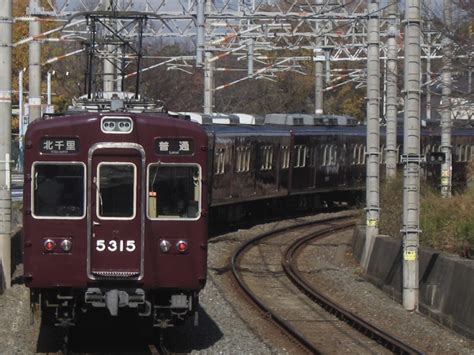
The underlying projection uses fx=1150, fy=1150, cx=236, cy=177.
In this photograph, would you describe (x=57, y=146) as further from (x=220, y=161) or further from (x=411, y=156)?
(x=220, y=161)

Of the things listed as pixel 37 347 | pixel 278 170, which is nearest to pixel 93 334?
pixel 37 347

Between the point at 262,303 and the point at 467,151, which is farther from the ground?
the point at 467,151

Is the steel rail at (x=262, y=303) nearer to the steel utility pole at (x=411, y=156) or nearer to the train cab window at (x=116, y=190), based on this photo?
the steel utility pole at (x=411, y=156)

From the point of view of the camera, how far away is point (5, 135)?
17859 millimetres

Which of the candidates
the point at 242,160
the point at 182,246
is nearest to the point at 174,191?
the point at 182,246

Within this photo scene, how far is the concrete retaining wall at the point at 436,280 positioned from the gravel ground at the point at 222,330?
0.19m

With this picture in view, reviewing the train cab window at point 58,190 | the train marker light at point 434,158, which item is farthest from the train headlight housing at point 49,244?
the train marker light at point 434,158

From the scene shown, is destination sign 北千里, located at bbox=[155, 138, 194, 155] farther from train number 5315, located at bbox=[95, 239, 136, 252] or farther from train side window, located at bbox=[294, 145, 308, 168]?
train side window, located at bbox=[294, 145, 308, 168]

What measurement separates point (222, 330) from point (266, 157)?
17.5 m

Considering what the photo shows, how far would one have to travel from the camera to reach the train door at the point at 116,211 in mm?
12695

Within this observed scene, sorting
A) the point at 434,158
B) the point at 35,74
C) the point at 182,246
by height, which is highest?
the point at 35,74

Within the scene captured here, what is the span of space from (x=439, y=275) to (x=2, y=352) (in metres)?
6.71

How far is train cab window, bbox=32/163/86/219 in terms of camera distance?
1272cm

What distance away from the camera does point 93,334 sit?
14.5m
